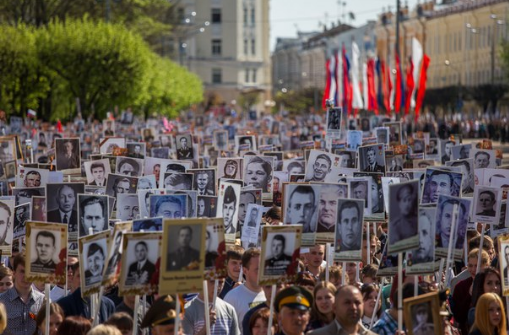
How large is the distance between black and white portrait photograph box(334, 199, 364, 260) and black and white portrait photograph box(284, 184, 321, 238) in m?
0.81

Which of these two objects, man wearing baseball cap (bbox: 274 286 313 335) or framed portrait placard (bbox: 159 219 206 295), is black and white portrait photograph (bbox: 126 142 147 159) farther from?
man wearing baseball cap (bbox: 274 286 313 335)

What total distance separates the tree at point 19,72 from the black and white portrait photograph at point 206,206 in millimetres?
33762

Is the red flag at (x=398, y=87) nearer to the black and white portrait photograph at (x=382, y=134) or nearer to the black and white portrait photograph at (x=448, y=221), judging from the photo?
the black and white portrait photograph at (x=382, y=134)

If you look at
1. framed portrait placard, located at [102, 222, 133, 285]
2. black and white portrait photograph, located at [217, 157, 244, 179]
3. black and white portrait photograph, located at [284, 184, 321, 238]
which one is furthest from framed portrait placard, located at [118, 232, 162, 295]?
black and white portrait photograph, located at [217, 157, 244, 179]

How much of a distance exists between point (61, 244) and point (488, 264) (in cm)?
392

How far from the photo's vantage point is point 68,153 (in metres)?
22.1

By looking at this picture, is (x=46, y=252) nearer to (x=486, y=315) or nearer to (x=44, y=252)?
(x=44, y=252)

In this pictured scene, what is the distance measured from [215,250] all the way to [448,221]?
2559mm

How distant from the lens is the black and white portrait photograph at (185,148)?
81.7ft

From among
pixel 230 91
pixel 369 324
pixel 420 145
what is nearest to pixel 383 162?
pixel 420 145

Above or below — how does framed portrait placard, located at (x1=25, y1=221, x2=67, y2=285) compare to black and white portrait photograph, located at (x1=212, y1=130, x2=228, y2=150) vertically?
below

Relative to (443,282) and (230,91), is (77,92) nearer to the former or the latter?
(443,282)

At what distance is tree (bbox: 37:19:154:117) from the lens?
1930 inches

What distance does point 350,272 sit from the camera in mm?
12586
